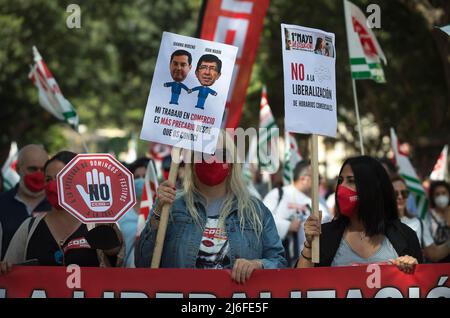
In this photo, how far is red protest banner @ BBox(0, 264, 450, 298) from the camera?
17.4 ft

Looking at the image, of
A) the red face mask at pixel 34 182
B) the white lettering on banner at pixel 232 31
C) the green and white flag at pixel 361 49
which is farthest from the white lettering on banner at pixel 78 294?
the white lettering on banner at pixel 232 31

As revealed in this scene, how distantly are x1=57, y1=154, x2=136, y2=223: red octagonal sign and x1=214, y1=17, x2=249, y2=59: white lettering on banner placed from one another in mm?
6217

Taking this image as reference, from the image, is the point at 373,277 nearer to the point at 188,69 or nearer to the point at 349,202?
the point at 349,202

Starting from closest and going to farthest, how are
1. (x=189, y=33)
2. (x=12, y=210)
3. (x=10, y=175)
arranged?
(x=12, y=210), (x=10, y=175), (x=189, y=33)

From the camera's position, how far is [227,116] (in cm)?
1204

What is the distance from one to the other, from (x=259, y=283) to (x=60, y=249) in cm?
139

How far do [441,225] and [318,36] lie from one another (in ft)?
17.6

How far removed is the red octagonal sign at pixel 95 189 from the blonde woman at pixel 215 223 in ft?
0.76

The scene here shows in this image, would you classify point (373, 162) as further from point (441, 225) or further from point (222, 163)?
point (441, 225)

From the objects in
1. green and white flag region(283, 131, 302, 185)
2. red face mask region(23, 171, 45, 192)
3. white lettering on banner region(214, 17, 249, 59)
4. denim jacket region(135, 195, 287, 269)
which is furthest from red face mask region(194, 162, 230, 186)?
green and white flag region(283, 131, 302, 185)

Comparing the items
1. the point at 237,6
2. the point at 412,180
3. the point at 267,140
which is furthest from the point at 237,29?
the point at 412,180

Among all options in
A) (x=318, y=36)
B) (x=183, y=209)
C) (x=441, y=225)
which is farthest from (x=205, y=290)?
(x=441, y=225)

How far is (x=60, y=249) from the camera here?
6.07 meters

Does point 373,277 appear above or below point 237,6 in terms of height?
below
